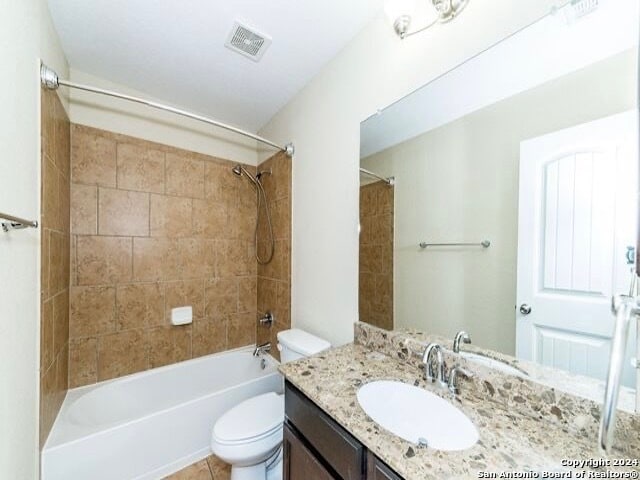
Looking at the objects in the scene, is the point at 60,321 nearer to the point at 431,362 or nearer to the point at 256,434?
the point at 256,434

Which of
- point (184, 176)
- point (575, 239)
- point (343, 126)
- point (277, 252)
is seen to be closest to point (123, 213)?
point (184, 176)

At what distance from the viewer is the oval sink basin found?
0.73 m

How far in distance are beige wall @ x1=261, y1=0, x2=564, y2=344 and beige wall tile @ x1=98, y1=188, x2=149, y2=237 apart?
1.18 m

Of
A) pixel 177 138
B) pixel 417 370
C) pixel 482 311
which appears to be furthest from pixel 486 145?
pixel 177 138

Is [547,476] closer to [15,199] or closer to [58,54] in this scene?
[15,199]

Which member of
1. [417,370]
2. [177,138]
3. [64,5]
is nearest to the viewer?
[417,370]

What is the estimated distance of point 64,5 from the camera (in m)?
1.26

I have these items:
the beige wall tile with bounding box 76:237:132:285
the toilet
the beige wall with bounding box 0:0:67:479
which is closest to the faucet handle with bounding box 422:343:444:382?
the toilet

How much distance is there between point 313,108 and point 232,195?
1147 millimetres

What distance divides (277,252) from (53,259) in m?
1.35

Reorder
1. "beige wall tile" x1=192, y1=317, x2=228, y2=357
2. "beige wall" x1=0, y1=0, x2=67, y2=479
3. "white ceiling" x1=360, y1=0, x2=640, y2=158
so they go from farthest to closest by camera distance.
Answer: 1. "beige wall tile" x1=192, y1=317, x2=228, y2=357
2. "beige wall" x1=0, y1=0, x2=67, y2=479
3. "white ceiling" x1=360, y1=0, x2=640, y2=158

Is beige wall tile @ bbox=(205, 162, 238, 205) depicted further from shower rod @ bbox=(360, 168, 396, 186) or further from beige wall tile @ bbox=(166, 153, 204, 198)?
shower rod @ bbox=(360, 168, 396, 186)

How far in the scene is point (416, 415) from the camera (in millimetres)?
862

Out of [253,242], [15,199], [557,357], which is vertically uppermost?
[15,199]
